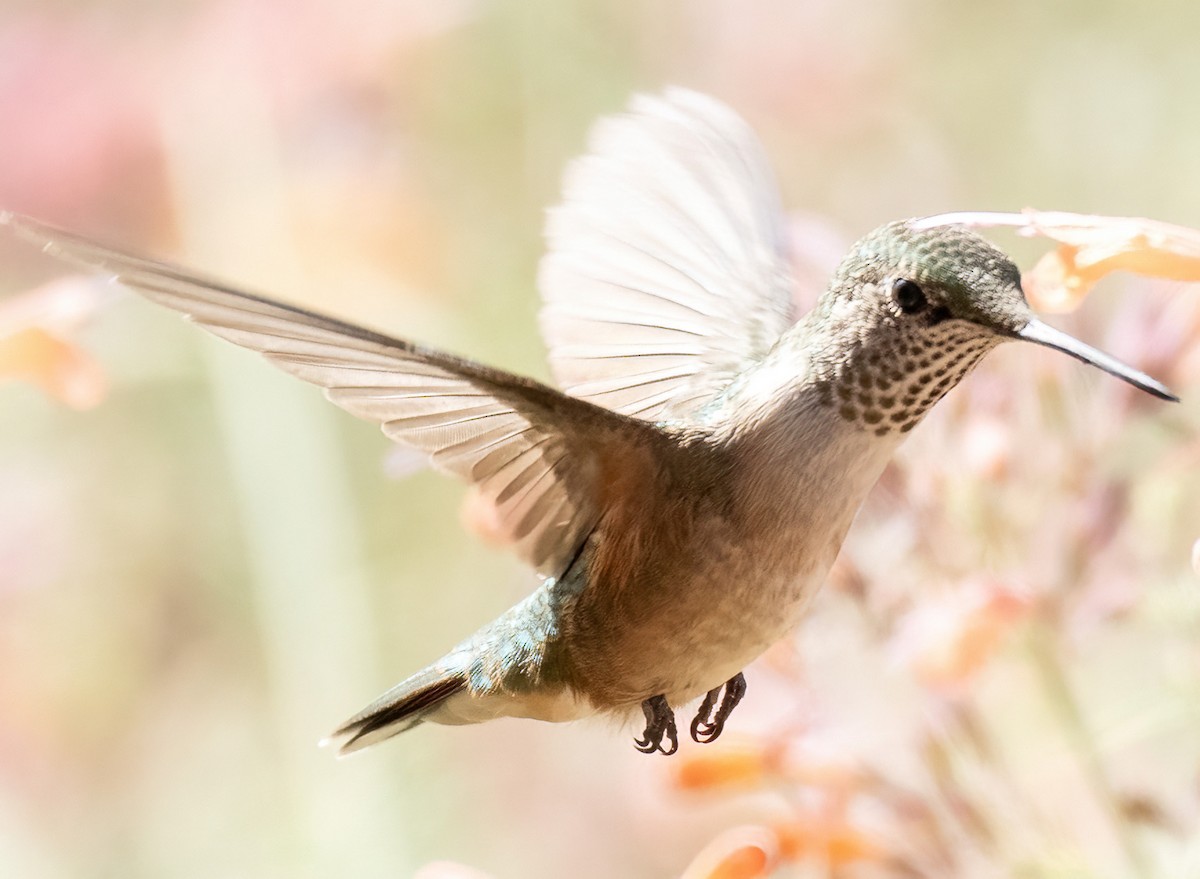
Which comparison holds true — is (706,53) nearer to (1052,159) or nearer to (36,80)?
Answer: (1052,159)

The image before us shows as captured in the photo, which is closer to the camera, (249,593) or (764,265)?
(764,265)

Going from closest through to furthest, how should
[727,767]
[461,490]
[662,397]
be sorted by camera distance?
1. [662,397]
2. [727,767]
3. [461,490]

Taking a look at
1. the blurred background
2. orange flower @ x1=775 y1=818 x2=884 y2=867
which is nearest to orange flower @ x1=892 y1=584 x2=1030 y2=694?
the blurred background

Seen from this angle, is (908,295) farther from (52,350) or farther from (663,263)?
(52,350)

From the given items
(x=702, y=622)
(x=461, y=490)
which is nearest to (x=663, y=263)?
(x=702, y=622)

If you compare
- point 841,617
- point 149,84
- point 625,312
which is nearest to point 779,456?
point 625,312

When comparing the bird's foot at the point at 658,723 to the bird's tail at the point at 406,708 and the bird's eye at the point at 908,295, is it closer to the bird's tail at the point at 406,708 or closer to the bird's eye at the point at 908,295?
the bird's tail at the point at 406,708

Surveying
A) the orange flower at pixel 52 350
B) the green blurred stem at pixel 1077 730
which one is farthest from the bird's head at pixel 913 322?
the orange flower at pixel 52 350
